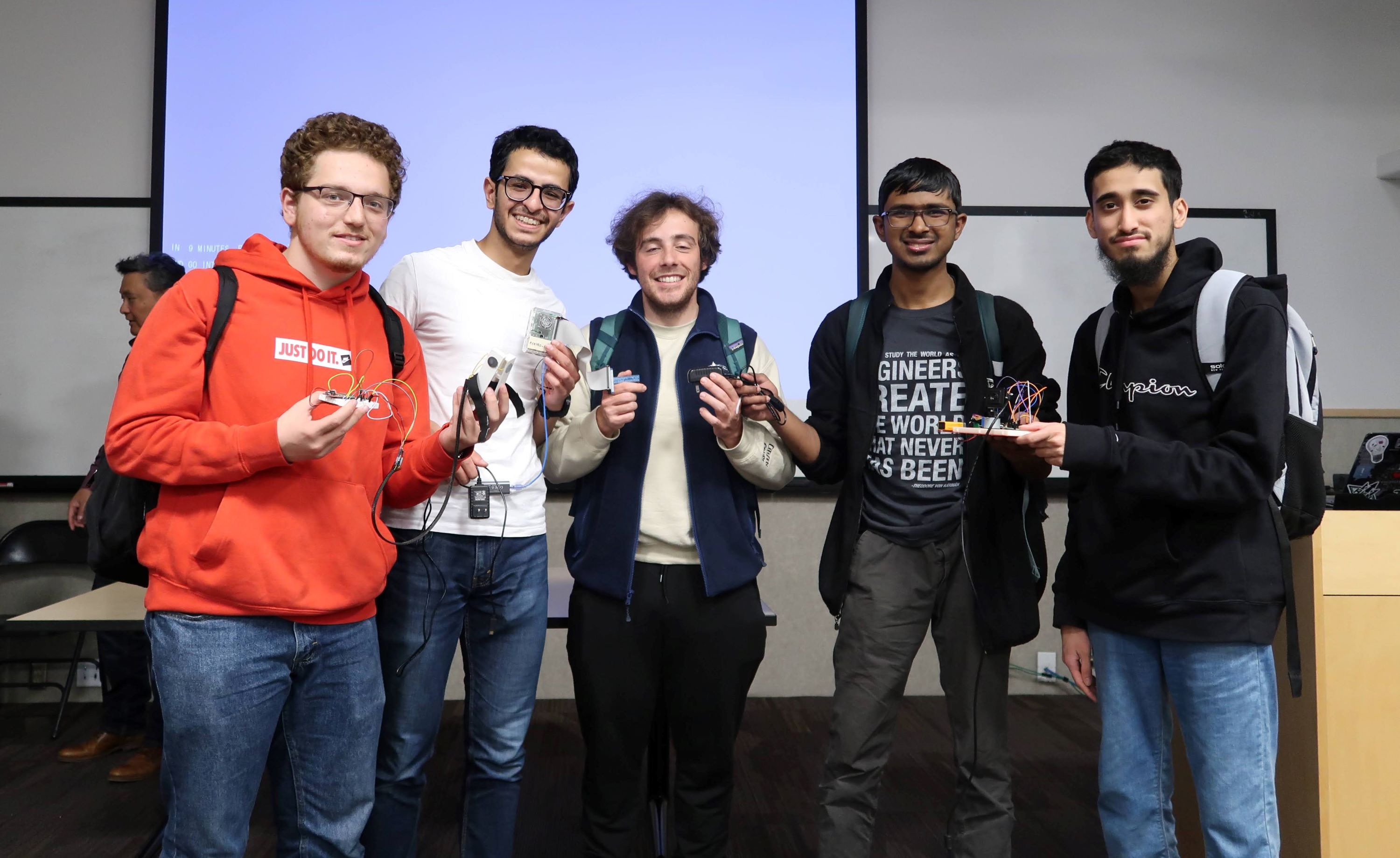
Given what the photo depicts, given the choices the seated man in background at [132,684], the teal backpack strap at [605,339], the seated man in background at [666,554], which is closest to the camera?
the seated man in background at [666,554]

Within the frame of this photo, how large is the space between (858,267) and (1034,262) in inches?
35.0

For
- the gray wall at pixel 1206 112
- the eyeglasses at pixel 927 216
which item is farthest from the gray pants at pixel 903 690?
the gray wall at pixel 1206 112

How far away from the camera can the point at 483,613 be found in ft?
6.11

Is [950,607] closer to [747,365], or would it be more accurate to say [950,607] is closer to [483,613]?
[747,365]

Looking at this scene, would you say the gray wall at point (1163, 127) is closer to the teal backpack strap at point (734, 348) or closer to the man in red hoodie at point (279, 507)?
the teal backpack strap at point (734, 348)

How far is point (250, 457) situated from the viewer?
1.31m

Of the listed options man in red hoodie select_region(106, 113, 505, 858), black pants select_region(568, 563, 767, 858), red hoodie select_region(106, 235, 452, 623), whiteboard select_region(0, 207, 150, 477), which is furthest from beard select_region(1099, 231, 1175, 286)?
whiteboard select_region(0, 207, 150, 477)

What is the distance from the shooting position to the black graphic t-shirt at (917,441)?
2.03m

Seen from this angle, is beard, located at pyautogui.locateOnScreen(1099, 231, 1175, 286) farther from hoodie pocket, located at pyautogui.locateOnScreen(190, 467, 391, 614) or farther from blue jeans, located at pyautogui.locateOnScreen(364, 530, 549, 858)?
hoodie pocket, located at pyautogui.locateOnScreen(190, 467, 391, 614)

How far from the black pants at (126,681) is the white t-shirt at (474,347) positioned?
7.18ft

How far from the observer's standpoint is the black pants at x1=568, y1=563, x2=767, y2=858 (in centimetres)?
187

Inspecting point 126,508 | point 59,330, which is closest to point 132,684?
point 59,330

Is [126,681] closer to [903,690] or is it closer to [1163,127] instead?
[903,690]

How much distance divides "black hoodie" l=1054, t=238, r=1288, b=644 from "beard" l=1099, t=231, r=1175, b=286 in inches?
1.3
